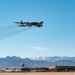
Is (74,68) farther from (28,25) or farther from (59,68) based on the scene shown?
(28,25)

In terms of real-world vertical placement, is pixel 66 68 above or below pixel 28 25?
below

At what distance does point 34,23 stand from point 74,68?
38.7 metres

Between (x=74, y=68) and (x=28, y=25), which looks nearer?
(x=28, y=25)

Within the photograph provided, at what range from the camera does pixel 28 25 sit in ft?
454

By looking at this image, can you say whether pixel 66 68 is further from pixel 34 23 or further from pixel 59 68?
pixel 34 23

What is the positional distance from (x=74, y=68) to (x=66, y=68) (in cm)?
466

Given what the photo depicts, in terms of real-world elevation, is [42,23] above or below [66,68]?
above

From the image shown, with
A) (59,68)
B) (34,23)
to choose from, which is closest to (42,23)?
(34,23)

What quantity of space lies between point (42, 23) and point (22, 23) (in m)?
9.33

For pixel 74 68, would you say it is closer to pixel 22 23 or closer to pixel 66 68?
pixel 66 68

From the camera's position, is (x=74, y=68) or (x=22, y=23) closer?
(x=22, y=23)

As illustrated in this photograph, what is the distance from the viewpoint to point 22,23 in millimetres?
139125

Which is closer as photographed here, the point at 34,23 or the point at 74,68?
the point at 34,23

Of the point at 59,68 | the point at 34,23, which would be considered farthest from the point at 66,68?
the point at 34,23
